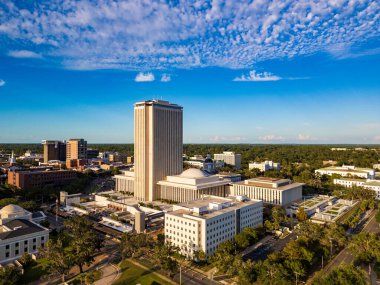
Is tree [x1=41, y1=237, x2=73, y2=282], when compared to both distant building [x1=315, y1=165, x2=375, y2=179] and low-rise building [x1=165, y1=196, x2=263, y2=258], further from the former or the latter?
distant building [x1=315, y1=165, x2=375, y2=179]

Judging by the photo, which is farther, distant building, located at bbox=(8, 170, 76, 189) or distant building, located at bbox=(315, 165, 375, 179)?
distant building, located at bbox=(315, 165, 375, 179)

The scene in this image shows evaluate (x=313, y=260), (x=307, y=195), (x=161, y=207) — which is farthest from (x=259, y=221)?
(x=307, y=195)

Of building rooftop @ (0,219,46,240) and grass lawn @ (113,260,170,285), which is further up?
building rooftop @ (0,219,46,240)

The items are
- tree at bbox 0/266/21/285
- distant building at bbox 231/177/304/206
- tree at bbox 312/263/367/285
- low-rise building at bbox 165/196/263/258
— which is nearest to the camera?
tree at bbox 312/263/367/285

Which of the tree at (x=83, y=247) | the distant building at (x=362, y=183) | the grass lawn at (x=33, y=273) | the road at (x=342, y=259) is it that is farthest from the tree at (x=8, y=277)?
the distant building at (x=362, y=183)

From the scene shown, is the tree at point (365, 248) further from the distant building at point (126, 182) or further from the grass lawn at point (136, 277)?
the distant building at point (126, 182)

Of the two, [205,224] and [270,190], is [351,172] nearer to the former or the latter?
[270,190]

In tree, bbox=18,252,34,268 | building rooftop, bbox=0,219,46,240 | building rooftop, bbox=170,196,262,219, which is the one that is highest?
building rooftop, bbox=170,196,262,219

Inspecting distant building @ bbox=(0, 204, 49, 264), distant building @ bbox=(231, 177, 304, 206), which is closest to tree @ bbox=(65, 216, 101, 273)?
distant building @ bbox=(0, 204, 49, 264)
